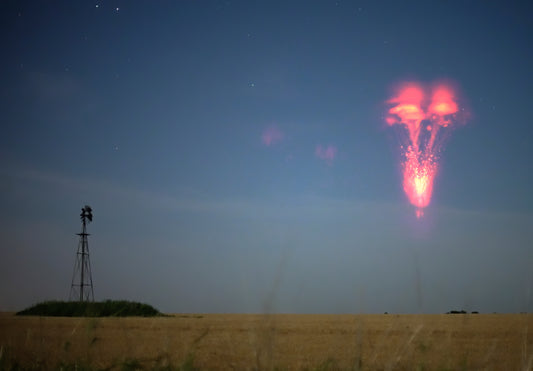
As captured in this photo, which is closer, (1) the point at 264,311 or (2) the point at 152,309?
(1) the point at 264,311

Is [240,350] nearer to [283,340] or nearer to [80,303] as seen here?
[283,340]

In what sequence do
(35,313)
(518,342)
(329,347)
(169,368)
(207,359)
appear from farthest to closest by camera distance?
(35,313)
(518,342)
(329,347)
(207,359)
(169,368)

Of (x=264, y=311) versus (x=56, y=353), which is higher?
(x=264, y=311)

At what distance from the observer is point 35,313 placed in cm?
2455

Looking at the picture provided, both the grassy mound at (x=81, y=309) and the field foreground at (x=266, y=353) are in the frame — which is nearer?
the field foreground at (x=266, y=353)

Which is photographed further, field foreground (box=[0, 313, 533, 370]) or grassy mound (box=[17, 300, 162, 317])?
grassy mound (box=[17, 300, 162, 317])

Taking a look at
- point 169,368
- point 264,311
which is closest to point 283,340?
point 169,368

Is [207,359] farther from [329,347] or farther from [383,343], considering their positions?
[383,343]

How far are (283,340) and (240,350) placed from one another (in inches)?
76.3

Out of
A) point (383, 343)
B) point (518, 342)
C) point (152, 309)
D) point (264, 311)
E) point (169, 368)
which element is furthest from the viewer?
point (152, 309)

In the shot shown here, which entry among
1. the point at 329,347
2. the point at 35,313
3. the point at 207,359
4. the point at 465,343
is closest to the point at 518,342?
the point at 465,343

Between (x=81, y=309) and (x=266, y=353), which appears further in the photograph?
(x=81, y=309)

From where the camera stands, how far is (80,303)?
990 inches

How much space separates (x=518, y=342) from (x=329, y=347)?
3.72 metres
